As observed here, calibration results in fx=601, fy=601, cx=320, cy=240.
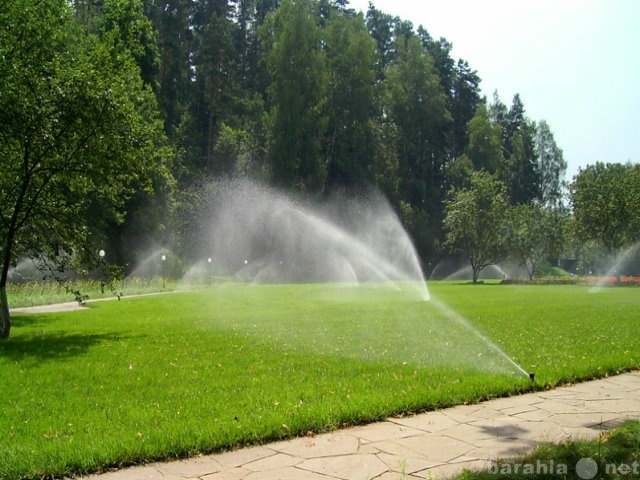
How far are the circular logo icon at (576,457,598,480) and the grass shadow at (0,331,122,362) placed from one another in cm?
839

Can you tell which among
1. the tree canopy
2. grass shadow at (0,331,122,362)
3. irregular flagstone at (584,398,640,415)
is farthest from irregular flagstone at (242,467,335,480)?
the tree canopy

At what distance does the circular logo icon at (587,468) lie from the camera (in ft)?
13.3

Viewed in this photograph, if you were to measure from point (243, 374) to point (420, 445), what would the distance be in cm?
370

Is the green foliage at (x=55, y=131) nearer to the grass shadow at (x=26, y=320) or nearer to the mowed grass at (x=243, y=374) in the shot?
the mowed grass at (x=243, y=374)

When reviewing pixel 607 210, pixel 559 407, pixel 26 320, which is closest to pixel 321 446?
pixel 559 407

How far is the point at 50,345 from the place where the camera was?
1183cm

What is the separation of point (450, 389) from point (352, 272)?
42479 mm

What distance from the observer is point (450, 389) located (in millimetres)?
7047

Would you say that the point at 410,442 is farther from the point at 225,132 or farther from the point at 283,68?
the point at 225,132

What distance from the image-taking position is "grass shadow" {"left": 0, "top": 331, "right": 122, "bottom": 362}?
1038 cm

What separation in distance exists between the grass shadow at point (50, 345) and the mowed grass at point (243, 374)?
4 cm

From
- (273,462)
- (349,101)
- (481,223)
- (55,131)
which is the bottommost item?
(273,462)

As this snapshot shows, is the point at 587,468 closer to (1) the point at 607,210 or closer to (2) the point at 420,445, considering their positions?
(2) the point at 420,445

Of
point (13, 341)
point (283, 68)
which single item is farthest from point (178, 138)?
point (13, 341)
